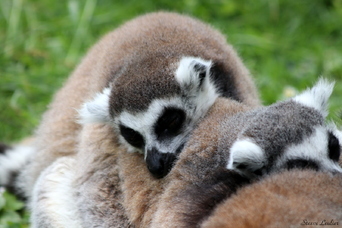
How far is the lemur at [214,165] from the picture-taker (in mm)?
3779

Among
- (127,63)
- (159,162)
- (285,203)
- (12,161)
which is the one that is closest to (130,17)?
(12,161)

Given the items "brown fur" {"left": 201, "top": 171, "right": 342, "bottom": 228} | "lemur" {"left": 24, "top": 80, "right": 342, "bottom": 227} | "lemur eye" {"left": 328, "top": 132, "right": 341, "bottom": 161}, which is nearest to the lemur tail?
"lemur" {"left": 24, "top": 80, "right": 342, "bottom": 227}

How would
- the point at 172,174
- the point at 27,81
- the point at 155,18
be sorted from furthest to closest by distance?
the point at 27,81 < the point at 155,18 < the point at 172,174

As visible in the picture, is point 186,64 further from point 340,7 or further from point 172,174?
point 340,7

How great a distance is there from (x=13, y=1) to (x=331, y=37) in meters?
4.95

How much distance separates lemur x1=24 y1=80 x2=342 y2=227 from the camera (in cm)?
378

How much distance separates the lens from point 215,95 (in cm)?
502

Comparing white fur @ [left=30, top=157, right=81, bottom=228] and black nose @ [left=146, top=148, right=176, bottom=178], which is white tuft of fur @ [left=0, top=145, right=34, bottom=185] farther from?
black nose @ [left=146, top=148, right=176, bottom=178]

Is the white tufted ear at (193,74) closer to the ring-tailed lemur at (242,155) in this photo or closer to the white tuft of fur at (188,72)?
the white tuft of fur at (188,72)

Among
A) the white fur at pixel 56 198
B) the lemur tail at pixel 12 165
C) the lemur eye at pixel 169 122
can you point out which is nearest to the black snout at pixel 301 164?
the lemur eye at pixel 169 122

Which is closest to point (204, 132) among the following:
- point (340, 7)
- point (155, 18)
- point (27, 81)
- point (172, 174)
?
point (172, 174)

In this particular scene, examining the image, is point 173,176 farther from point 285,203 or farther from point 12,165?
point 12,165

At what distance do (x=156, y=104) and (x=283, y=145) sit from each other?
136 cm

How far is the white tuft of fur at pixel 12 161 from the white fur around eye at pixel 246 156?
320cm
